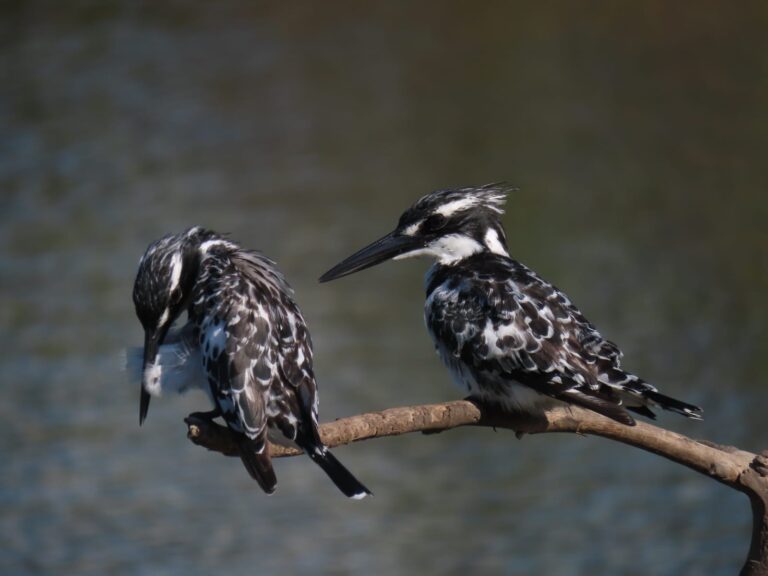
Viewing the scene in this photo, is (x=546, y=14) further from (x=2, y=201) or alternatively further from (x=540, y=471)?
(x=540, y=471)

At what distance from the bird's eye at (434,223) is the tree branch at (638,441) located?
0.83 metres

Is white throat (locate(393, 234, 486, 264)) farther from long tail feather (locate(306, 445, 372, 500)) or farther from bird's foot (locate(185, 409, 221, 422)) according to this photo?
long tail feather (locate(306, 445, 372, 500))

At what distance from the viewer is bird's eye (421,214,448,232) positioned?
4.67 meters

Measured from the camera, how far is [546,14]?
13.8 metres

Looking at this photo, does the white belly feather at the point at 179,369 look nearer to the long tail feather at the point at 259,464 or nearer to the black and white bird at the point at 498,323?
the long tail feather at the point at 259,464

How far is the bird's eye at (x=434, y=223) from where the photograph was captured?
467cm

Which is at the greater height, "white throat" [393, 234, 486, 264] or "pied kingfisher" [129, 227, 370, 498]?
"white throat" [393, 234, 486, 264]

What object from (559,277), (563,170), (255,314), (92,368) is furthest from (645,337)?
(255,314)

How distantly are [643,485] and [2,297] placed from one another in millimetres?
4730

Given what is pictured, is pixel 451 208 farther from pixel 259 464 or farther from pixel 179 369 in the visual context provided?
pixel 259 464

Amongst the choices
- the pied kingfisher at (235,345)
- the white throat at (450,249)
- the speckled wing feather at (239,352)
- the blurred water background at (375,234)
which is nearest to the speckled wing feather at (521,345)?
the white throat at (450,249)

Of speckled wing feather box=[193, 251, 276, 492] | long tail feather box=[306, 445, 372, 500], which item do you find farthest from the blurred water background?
long tail feather box=[306, 445, 372, 500]

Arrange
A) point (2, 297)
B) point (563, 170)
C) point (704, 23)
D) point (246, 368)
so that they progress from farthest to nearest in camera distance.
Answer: point (704, 23), point (563, 170), point (2, 297), point (246, 368)

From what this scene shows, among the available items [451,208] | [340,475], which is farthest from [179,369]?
[451,208]
